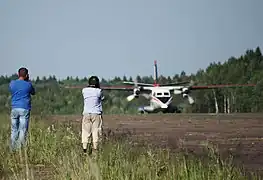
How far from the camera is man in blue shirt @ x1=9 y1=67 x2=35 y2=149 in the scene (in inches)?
507

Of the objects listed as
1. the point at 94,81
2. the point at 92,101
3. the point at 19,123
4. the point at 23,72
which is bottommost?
the point at 19,123

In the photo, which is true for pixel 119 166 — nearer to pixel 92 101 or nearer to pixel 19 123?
pixel 92 101

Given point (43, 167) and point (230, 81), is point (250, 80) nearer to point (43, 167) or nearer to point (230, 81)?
point (230, 81)

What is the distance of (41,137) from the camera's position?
518 inches

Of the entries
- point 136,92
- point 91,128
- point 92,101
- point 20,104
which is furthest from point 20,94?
point 136,92

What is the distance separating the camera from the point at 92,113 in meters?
12.7

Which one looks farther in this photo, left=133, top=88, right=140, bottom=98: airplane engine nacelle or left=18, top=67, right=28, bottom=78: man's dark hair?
left=133, top=88, right=140, bottom=98: airplane engine nacelle

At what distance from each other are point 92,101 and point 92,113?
27 centimetres

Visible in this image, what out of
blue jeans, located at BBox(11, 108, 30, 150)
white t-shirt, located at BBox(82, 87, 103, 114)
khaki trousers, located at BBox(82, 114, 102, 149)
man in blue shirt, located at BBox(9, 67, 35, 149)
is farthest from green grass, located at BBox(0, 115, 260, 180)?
white t-shirt, located at BBox(82, 87, 103, 114)

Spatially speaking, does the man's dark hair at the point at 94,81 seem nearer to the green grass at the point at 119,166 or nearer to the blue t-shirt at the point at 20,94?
the blue t-shirt at the point at 20,94

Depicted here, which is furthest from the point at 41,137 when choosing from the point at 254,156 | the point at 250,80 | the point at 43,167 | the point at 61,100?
the point at 61,100

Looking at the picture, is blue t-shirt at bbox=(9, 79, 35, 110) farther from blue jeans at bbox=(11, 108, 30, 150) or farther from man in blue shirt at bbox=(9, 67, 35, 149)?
blue jeans at bbox=(11, 108, 30, 150)

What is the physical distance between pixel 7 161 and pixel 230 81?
3962 inches

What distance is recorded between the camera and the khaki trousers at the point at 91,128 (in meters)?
12.4
